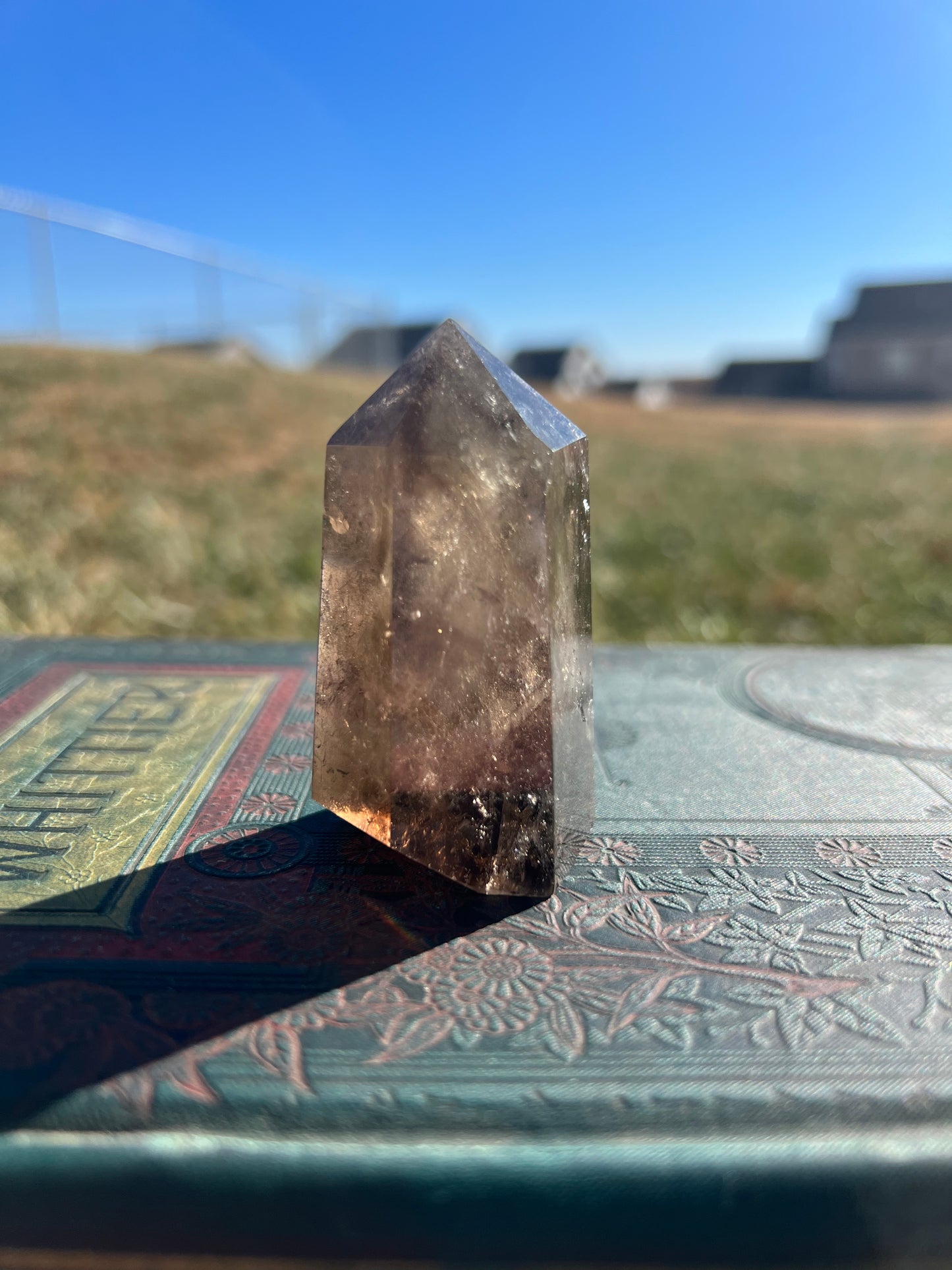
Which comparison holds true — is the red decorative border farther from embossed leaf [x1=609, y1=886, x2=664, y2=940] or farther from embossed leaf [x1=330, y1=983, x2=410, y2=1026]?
embossed leaf [x1=609, y1=886, x2=664, y2=940]

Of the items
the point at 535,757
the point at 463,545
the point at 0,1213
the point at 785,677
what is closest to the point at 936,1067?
the point at 535,757

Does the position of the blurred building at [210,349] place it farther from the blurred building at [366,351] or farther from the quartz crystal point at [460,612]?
the quartz crystal point at [460,612]

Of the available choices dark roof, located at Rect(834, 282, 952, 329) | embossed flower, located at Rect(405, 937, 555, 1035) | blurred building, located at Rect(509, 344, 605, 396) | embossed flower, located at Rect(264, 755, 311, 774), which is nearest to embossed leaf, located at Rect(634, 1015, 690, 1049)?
embossed flower, located at Rect(405, 937, 555, 1035)

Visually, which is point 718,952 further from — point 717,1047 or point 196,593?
point 196,593

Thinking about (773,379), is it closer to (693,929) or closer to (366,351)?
(366,351)

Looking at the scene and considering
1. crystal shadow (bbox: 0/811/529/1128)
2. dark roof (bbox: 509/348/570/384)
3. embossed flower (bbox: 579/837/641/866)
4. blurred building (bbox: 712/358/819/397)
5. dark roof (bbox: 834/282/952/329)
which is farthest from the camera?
blurred building (bbox: 712/358/819/397)

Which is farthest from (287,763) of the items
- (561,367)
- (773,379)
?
(773,379)
